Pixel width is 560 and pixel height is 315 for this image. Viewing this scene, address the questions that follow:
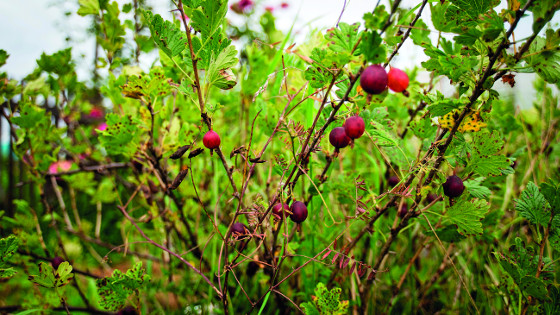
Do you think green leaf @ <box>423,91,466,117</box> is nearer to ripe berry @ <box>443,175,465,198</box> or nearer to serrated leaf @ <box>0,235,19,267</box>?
ripe berry @ <box>443,175,465,198</box>

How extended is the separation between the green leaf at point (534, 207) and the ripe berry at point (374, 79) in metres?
0.40

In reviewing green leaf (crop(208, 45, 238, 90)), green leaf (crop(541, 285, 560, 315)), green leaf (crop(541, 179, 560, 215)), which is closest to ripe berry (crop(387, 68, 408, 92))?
green leaf (crop(208, 45, 238, 90))

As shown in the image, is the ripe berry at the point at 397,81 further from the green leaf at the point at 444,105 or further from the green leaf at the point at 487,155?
the green leaf at the point at 487,155

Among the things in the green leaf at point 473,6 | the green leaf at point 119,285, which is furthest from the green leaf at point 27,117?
the green leaf at point 473,6

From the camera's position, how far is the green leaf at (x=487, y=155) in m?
0.51

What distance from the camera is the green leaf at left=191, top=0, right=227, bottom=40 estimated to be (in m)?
0.42

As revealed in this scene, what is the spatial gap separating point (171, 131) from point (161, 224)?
0.32m

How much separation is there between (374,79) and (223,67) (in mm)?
215

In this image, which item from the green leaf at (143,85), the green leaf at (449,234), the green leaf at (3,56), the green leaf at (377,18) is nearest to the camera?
the green leaf at (377,18)

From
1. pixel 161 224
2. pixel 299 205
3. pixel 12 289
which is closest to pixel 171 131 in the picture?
pixel 161 224

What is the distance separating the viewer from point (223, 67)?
0.46 metres

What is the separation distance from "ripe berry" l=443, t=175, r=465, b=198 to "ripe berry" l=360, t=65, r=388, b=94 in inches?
9.9

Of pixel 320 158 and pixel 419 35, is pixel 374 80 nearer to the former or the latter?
pixel 419 35

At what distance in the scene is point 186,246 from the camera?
0.97 meters
